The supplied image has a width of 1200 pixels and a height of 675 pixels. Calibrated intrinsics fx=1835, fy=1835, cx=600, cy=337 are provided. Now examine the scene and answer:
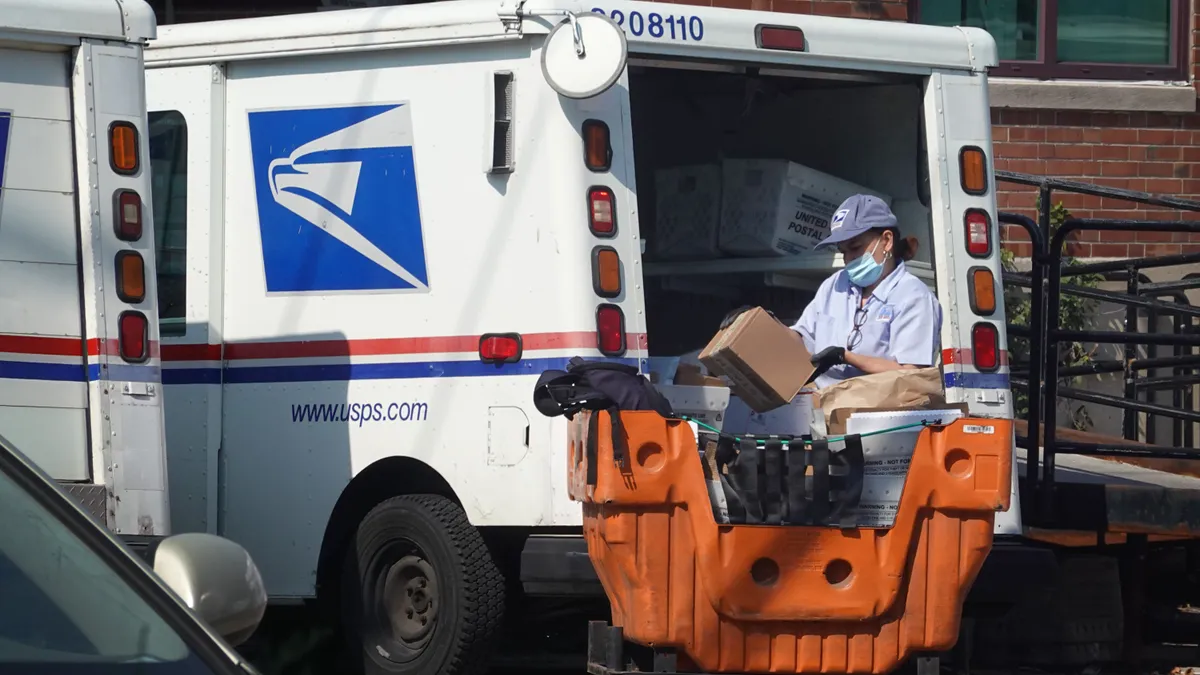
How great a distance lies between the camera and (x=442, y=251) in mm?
→ 6449

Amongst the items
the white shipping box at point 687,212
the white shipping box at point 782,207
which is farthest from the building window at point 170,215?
the white shipping box at point 782,207

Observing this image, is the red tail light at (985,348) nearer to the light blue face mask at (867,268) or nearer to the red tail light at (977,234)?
the red tail light at (977,234)

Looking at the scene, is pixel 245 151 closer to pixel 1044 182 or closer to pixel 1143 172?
pixel 1044 182

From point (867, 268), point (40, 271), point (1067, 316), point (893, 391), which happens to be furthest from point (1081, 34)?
point (40, 271)

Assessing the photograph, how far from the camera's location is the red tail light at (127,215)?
237 inches

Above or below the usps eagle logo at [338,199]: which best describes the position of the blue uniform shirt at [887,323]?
below

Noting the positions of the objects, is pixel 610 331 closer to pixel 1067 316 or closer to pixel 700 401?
pixel 700 401

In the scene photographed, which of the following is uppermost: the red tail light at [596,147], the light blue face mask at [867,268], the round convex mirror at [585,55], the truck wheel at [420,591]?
the round convex mirror at [585,55]

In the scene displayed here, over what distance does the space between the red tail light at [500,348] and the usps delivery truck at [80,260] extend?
3.60 ft

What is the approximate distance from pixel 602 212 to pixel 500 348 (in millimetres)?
587

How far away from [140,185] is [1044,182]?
471cm

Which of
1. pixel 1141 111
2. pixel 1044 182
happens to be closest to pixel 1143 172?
pixel 1141 111

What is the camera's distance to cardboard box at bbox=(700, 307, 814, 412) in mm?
5750

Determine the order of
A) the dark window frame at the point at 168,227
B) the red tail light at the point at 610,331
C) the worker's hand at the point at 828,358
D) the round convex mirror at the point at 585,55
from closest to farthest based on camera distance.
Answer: the round convex mirror at the point at 585,55 < the red tail light at the point at 610,331 < the worker's hand at the point at 828,358 < the dark window frame at the point at 168,227
